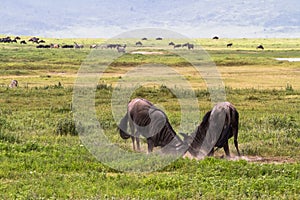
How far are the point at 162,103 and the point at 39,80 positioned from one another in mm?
Result: 17991

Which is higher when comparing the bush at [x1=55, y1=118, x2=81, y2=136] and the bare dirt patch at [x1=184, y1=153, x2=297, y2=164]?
the bush at [x1=55, y1=118, x2=81, y2=136]

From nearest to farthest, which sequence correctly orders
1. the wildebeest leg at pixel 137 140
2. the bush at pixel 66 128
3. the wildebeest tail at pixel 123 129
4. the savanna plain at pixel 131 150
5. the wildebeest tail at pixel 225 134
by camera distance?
the savanna plain at pixel 131 150, the wildebeest tail at pixel 225 134, the wildebeest leg at pixel 137 140, the wildebeest tail at pixel 123 129, the bush at pixel 66 128

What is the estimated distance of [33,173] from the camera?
14.2m

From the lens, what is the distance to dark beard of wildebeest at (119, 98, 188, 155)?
58.4 feet

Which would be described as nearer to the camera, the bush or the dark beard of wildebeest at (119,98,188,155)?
the dark beard of wildebeest at (119,98,188,155)

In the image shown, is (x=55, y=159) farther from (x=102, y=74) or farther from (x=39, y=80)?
(x=102, y=74)

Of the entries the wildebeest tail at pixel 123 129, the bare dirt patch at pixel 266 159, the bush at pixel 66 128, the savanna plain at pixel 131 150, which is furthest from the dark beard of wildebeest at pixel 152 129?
the bush at pixel 66 128

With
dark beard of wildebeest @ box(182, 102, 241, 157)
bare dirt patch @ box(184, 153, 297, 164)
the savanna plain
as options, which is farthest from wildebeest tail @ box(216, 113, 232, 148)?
bare dirt patch @ box(184, 153, 297, 164)

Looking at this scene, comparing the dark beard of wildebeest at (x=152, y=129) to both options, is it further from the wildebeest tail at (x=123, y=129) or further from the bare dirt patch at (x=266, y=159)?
the bare dirt patch at (x=266, y=159)

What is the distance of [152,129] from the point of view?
18688mm

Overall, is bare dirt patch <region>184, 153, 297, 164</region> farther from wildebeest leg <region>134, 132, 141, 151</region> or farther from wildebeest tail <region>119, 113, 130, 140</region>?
wildebeest tail <region>119, 113, 130, 140</region>

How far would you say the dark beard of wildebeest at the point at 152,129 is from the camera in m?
17.8

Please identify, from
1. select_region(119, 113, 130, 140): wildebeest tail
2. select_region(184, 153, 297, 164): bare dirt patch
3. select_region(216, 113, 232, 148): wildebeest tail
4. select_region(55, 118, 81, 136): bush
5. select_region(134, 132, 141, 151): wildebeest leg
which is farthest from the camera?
select_region(55, 118, 81, 136): bush

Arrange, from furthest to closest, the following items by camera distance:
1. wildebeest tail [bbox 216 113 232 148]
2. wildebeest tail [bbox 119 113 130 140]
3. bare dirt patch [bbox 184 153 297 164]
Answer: wildebeest tail [bbox 119 113 130 140]
wildebeest tail [bbox 216 113 232 148]
bare dirt patch [bbox 184 153 297 164]
